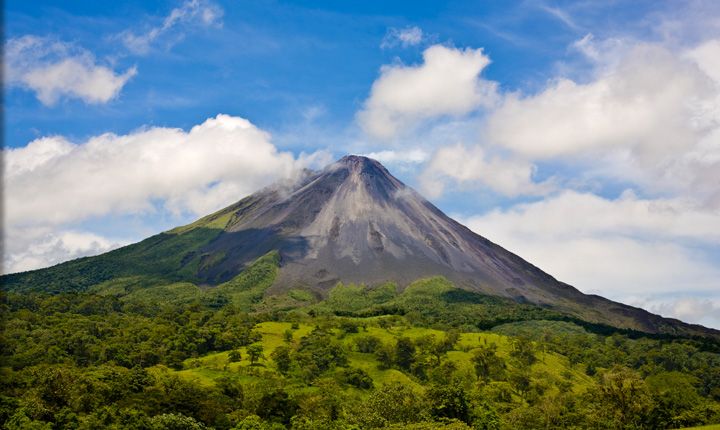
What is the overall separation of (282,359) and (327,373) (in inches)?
330

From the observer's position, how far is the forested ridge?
5056cm

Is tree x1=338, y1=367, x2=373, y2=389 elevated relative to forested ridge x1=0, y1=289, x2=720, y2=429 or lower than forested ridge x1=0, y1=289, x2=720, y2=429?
lower

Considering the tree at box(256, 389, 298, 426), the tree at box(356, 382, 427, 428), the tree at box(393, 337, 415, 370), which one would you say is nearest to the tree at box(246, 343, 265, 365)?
the tree at box(393, 337, 415, 370)

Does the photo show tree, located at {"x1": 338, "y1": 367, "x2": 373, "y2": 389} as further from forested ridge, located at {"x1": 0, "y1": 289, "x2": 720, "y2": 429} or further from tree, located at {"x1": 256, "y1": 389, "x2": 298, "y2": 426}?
tree, located at {"x1": 256, "y1": 389, "x2": 298, "y2": 426}

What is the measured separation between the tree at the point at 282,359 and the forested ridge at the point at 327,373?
0.19 meters

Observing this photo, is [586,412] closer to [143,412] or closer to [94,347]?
[143,412]

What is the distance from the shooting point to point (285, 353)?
3467 inches

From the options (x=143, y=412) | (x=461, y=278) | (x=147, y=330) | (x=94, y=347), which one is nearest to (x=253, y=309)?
(x=147, y=330)

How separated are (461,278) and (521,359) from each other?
8853 cm

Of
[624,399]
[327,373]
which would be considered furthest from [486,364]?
[624,399]

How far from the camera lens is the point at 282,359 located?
86875 mm

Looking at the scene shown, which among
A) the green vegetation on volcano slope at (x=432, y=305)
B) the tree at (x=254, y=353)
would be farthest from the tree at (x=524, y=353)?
the tree at (x=254, y=353)

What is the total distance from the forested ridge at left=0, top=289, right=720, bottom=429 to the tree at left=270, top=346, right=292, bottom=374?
19cm

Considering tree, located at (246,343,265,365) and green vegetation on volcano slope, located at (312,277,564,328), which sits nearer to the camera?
tree, located at (246,343,265,365)
